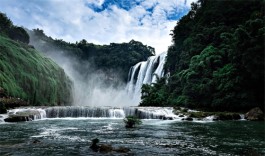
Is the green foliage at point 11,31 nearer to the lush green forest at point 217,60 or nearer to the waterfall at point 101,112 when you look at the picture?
the lush green forest at point 217,60

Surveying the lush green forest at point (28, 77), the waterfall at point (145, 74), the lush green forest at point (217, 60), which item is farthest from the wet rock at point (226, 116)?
the waterfall at point (145, 74)

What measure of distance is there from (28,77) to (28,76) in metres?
0.20

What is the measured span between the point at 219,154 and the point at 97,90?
84631mm

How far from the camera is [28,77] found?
43.6 metres

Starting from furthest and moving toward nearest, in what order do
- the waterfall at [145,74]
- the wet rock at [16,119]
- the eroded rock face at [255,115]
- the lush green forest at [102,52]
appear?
the lush green forest at [102,52] < the waterfall at [145,74] < the eroded rock face at [255,115] < the wet rock at [16,119]

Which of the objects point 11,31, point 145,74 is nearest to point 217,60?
point 145,74

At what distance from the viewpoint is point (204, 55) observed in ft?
134

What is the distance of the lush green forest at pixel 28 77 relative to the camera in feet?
128

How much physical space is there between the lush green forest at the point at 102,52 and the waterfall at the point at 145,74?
16854 mm

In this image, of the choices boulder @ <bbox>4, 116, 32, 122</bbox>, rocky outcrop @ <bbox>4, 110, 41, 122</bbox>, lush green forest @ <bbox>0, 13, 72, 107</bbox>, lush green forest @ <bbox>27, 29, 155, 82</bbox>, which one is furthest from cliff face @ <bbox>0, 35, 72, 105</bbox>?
lush green forest @ <bbox>27, 29, 155, 82</bbox>

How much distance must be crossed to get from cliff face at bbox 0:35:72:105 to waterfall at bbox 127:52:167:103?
1779 cm

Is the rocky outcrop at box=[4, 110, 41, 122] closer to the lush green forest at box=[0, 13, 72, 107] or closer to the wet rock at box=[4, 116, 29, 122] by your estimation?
the wet rock at box=[4, 116, 29, 122]

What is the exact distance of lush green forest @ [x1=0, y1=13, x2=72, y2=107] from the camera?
38972 millimetres

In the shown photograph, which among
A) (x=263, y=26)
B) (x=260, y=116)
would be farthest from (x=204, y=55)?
(x=260, y=116)
